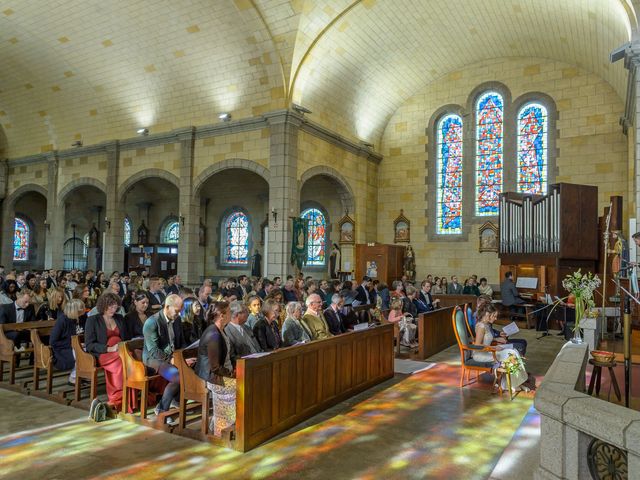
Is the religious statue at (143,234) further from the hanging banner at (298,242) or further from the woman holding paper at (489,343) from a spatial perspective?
the woman holding paper at (489,343)

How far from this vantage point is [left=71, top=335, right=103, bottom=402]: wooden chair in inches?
203

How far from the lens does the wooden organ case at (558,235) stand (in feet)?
38.0

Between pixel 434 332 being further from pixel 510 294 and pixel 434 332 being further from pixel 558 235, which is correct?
pixel 558 235

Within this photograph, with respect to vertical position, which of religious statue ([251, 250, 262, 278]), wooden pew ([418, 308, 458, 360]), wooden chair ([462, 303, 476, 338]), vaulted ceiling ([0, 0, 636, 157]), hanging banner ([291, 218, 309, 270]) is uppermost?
vaulted ceiling ([0, 0, 636, 157])

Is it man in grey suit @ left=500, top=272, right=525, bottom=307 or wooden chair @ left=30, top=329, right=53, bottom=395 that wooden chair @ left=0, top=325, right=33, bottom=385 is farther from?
man in grey suit @ left=500, top=272, right=525, bottom=307

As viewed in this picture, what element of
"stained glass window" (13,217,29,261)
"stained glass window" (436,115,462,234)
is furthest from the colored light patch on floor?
"stained glass window" (13,217,29,261)

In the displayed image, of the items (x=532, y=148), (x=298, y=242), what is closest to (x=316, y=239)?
(x=298, y=242)

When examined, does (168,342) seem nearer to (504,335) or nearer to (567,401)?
(567,401)

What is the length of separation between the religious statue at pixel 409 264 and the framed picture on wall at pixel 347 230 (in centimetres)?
184

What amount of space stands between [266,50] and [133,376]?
1006 centimetres

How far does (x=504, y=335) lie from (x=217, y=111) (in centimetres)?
1082

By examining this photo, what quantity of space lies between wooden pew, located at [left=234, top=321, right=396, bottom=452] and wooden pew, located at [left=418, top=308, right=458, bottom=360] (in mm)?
1695

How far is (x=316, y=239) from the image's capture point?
18344 millimetres

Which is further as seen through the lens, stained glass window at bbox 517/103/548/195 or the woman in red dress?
stained glass window at bbox 517/103/548/195
